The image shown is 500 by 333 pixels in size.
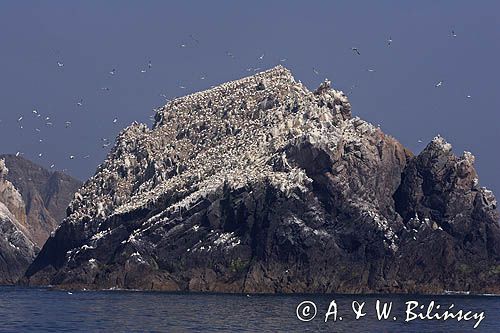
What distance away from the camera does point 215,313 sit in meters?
129

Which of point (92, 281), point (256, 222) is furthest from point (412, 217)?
point (92, 281)

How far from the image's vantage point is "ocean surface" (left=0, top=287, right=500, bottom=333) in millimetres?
110456

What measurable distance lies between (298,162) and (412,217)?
61.9 feet

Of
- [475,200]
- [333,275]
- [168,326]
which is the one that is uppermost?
[475,200]

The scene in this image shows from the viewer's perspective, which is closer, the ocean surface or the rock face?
the ocean surface

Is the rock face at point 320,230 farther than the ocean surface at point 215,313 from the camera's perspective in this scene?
Yes

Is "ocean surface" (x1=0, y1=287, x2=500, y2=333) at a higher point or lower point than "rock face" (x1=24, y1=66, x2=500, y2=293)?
lower

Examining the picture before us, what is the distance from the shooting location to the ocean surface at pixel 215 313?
11046 centimetres

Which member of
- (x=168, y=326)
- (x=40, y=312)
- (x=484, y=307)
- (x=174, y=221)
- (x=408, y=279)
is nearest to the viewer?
(x=168, y=326)

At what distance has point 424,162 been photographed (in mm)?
196375

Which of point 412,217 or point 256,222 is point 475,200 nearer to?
point 412,217

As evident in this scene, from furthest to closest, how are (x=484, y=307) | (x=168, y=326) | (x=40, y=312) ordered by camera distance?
(x=484, y=307)
(x=40, y=312)
(x=168, y=326)

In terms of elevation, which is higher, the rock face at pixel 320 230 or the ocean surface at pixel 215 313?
the rock face at pixel 320 230

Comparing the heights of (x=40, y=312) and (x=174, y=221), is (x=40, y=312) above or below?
below
